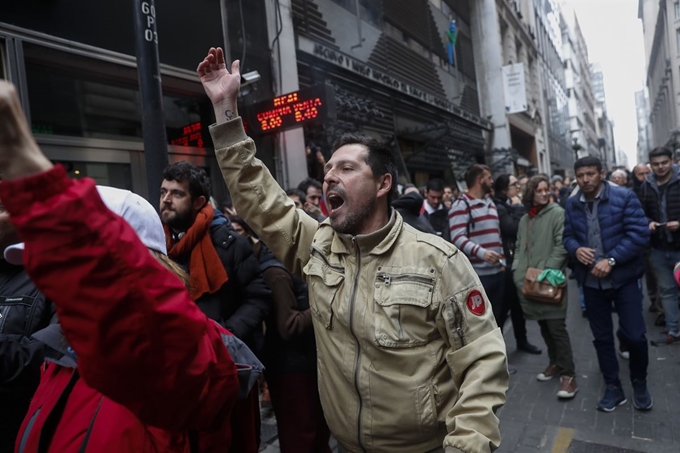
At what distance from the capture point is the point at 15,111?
774 millimetres

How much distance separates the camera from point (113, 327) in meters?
0.87

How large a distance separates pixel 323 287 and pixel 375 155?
0.64 m

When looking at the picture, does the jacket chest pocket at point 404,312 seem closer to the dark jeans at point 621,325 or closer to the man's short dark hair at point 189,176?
the man's short dark hair at point 189,176

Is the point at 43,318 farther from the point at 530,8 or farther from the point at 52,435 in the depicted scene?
the point at 530,8

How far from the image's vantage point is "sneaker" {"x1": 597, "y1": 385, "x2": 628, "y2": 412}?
4211 mm

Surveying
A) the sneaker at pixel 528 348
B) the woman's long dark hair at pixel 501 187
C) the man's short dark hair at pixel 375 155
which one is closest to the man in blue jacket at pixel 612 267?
the sneaker at pixel 528 348

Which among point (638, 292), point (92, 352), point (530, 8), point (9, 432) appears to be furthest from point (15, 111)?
point (530, 8)

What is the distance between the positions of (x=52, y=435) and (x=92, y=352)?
0.53 meters

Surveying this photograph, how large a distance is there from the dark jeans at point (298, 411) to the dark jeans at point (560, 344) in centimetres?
279

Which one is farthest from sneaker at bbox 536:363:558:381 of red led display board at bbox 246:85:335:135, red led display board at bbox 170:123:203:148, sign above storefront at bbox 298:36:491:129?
sign above storefront at bbox 298:36:491:129

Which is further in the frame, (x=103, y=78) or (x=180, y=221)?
(x=103, y=78)

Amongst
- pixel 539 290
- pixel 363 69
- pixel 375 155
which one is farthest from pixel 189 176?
pixel 363 69

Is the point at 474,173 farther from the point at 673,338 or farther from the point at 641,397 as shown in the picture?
the point at 673,338

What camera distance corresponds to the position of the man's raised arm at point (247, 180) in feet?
7.22
